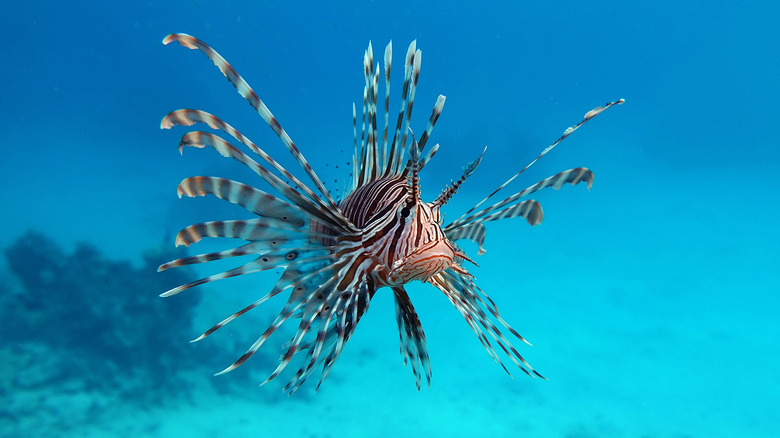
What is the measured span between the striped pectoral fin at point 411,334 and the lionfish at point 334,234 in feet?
0.04

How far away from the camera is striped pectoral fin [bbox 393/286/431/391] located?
3.15 metres

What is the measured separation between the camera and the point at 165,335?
48.9 feet

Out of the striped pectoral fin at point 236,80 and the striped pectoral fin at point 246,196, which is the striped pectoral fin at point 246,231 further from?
the striped pectoral fin at point 236,80

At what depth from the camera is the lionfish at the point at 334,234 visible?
2139 mm

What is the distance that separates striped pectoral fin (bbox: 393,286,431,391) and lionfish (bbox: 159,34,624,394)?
0.01 m

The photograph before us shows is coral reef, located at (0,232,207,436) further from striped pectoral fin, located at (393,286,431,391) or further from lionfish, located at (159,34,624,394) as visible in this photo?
lionfish, located at (159,34,624,394)

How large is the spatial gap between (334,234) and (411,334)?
3.60 feet

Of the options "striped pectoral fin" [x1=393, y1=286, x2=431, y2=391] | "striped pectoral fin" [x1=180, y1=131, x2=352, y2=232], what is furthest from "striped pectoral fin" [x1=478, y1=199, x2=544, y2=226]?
"striped pectoral fin" [x1=180, y1=131, x2=352, y2=232]

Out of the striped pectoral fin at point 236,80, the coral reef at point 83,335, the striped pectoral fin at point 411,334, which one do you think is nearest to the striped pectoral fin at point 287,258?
the striped pectoral fin at point 236,80

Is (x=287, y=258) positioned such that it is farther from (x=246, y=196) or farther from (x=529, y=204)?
(x=529, y=204)

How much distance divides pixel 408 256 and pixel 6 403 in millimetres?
16150

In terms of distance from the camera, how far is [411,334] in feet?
10.6

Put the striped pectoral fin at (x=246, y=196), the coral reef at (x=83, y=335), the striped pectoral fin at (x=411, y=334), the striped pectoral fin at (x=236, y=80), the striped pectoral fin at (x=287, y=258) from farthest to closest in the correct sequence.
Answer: the coral reef at (x=83, y=335) → the striped pectoral fin at (x=411, y=334) → the striped pectoral fin at (x=287, y=258) → the striped pectoral fin at (x=246, y=196) → the striped pectoral fin at (x=236, y=80)

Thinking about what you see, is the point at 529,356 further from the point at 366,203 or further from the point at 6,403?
the point at 6,403
